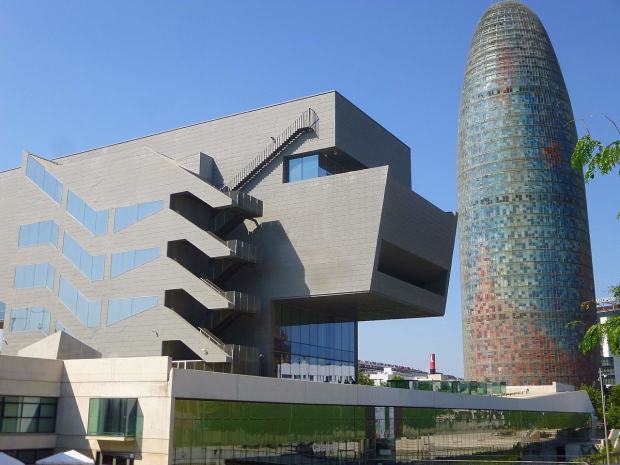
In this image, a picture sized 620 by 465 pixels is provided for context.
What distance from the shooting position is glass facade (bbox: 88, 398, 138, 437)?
33375 millimetres

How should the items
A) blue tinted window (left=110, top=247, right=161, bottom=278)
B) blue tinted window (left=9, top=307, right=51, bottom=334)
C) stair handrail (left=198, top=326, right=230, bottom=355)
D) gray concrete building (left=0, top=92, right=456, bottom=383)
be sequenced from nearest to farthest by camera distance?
stair handrail (left=198, top=326, right=230, bottom=355) < gray concrete building (left=0, top=92, right=456, bottom=383) < blue tinted window (left=110, top=247, right=161, bottom=278) < blue tinted window (left=9, top=307, right=51, bottom=334)

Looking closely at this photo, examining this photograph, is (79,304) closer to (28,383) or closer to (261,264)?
(261,264)

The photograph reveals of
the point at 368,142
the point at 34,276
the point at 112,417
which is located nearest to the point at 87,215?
the point at 34,276

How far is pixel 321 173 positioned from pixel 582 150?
43.4 m

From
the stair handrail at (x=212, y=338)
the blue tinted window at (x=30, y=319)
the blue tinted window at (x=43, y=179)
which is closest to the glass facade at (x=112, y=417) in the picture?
the stair handrail at (x=212, y=338)

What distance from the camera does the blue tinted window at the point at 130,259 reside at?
172ft

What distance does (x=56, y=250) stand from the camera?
189 feet

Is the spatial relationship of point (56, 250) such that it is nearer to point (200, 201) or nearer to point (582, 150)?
point (200, 201)

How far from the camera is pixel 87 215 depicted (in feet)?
186

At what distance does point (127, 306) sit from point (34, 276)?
38.1 feet

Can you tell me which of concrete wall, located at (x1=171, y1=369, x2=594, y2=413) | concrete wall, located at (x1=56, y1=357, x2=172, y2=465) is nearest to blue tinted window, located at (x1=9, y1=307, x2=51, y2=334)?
concrete wall, located at (x1=56, y1=357, x2=172, y2=465)

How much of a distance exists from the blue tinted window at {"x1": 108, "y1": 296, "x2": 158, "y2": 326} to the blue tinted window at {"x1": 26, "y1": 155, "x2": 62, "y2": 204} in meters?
11.8

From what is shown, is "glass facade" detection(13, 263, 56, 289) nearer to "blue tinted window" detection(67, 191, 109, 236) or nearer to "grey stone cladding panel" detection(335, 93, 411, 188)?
"blue tinted window" detection(67, 191, 109, 236)

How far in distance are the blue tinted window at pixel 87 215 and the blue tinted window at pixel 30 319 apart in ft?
26.5
